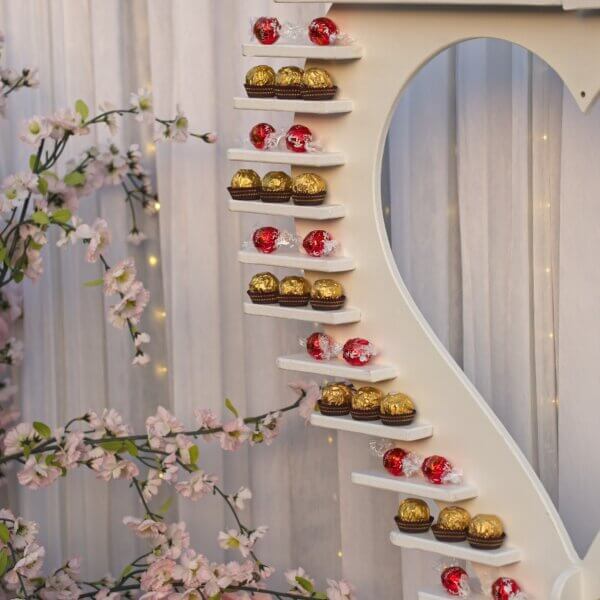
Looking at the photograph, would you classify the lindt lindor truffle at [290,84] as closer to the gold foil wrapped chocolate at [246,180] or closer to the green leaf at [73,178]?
the gold foil wrapped chocolate at [246,180]

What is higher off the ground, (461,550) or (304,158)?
(304,158)

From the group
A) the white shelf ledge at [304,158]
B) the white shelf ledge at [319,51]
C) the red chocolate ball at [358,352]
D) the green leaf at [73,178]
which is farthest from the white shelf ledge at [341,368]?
the green leaf at [73,178]

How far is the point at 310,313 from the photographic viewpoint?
58.9 inches

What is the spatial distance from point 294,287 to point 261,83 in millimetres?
233

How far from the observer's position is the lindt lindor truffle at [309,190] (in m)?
1.49

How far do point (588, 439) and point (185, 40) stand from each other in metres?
0.79

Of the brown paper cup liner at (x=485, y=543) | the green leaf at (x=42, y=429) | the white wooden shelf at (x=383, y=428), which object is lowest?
the brown paper cup liner at (x=485, y=543)

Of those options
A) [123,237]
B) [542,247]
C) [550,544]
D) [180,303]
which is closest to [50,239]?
[123,237]

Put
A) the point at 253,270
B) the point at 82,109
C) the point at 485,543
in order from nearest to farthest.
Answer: the point at 485,543, the point at 82,109, the point at 253,270

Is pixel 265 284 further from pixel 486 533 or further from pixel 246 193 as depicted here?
pixel 486 533

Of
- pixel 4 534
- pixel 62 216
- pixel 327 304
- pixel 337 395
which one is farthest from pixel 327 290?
pixel 4 534

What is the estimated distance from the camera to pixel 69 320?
81.9 inches

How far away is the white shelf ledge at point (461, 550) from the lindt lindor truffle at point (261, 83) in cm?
51

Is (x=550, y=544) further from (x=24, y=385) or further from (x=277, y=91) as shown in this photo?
(x=24, y=385)
